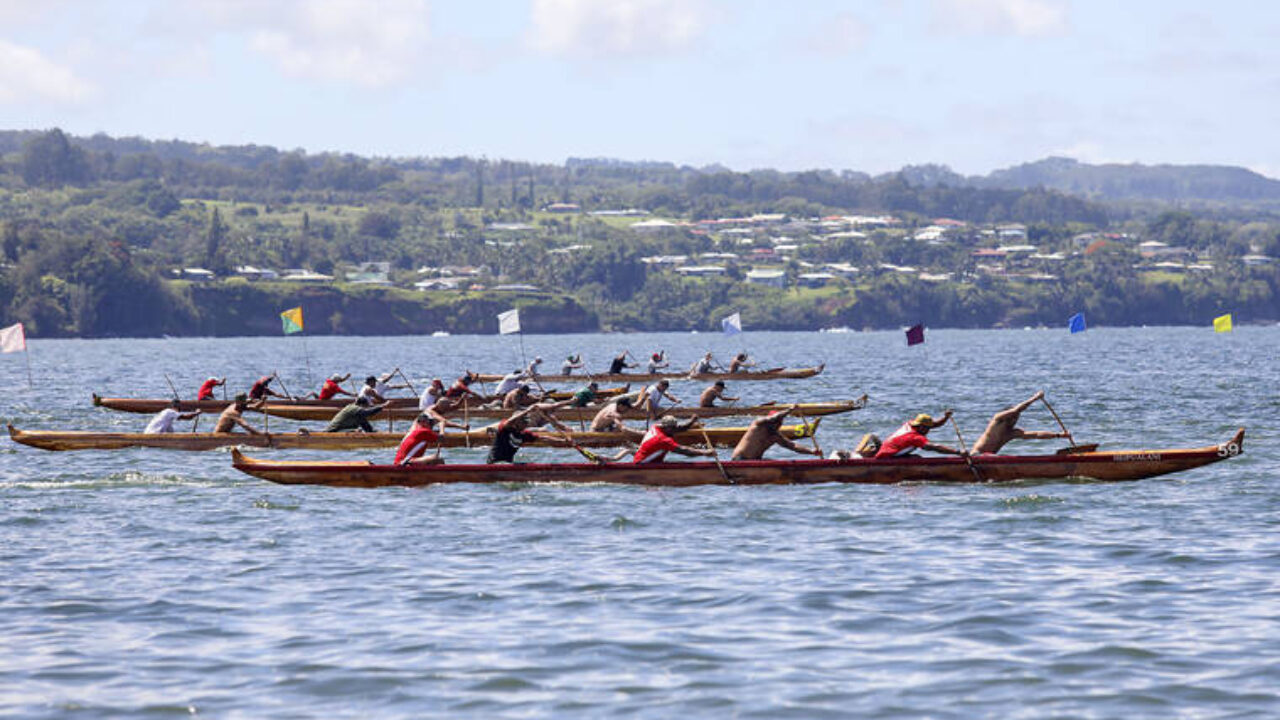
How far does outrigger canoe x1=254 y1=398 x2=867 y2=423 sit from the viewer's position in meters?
42.9

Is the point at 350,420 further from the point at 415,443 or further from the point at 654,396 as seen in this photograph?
the point at 415,443

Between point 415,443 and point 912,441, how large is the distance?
9340 millimetres

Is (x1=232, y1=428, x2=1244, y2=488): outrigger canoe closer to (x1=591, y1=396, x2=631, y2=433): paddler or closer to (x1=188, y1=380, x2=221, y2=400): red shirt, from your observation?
(x1=591, y1=396, x2=631, y2=433): paddler

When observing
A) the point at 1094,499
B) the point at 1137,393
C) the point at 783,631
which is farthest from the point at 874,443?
the point at 1137,393

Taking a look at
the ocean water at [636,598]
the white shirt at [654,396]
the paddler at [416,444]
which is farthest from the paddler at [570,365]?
the paddler at [416,444]

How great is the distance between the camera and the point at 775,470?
2792 cm

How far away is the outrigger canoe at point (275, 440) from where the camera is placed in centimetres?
3647

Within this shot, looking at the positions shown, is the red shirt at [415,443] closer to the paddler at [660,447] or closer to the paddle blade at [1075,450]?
the paddler at [660,447]

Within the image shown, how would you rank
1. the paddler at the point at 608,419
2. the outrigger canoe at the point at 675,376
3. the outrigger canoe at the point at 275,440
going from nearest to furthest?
the paddler at the point at 608,419, the outrigger canoe at the point at 275,440, the outrigger canoe at the point at 675,376

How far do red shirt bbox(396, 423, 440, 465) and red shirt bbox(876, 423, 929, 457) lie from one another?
8531mm

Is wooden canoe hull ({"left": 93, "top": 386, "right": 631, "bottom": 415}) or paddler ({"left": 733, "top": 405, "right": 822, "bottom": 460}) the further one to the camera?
wooden canoe hull ({"left": 93, "top": 386, "right": 631, "bottom": 415})

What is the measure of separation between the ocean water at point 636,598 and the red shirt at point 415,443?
79cm

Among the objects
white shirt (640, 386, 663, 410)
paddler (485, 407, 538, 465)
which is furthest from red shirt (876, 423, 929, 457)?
white shirt (640, 386, 663, 410)

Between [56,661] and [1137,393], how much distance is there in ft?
181
